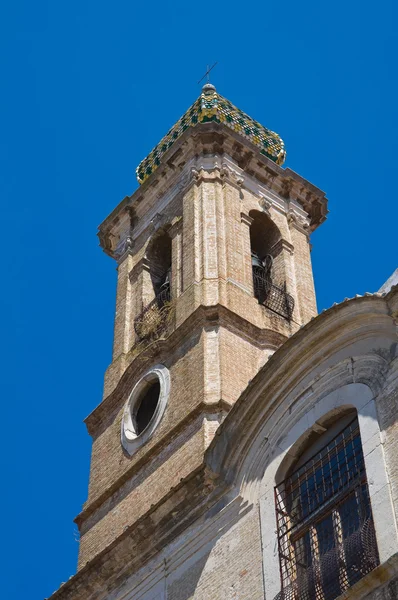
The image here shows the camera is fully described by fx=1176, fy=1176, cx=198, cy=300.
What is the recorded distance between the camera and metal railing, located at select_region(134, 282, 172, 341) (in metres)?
23.0

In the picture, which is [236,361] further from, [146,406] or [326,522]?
[326,522]

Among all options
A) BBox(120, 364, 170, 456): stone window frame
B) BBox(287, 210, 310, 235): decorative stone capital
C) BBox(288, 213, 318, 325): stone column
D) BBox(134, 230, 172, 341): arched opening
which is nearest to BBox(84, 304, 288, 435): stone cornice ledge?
BBox(120, 364, 170, 456): stone window frame

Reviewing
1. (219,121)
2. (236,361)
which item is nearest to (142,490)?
(236,361)

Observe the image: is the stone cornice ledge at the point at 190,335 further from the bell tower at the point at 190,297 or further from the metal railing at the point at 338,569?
the metal railing at the point at 338,569

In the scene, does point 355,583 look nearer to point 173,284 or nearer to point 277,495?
point 277,495

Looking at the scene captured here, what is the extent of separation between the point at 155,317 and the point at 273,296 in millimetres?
2527

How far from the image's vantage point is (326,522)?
1440 centimetres

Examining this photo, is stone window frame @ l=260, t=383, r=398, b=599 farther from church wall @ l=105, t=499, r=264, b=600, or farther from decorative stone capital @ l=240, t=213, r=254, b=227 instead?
decorative stone capital @ l=240, t=213, r=254, b=227

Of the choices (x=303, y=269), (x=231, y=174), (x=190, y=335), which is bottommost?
(x=190, y=335)

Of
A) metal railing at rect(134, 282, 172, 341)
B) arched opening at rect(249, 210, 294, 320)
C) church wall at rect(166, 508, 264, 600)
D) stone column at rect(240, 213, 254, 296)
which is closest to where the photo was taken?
church wall at rect(166, 508, 264, 600)

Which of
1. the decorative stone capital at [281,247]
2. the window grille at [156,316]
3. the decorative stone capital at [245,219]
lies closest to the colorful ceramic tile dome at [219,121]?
the decorative stone capital at [281,247]

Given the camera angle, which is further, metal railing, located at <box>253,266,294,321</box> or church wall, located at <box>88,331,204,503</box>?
metal railing, located at <box>253,266,294,321</box>

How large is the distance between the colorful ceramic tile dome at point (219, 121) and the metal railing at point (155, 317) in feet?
18.3

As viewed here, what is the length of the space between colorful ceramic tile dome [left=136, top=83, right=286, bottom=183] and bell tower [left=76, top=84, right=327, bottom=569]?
0.15 ft
